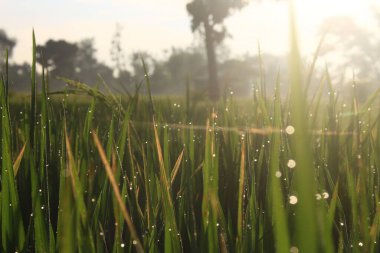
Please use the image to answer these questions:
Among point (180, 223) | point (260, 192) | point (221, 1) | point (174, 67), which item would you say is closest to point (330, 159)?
point (260, 192)

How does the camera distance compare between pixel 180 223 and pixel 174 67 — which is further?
pixel 174 67

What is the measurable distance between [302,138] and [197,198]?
1.90 ft

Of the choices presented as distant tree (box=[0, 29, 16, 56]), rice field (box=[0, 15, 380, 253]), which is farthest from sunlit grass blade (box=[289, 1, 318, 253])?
distant tree (box=[0, 29, 16, 56])

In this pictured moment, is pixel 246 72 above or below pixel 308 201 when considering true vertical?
above

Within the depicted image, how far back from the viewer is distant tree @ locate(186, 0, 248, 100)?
21.1 metres

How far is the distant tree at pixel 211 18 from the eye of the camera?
2114 centimetres

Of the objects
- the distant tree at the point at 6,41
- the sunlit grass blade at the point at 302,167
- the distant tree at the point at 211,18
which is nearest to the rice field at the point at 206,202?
the sunlit grass blade at the point at 302,167

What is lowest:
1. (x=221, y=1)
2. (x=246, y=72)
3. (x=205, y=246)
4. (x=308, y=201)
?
(x=205, y=246)

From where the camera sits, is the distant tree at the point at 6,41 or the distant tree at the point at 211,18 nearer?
the distant tree at the point at 211,18

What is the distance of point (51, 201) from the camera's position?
792 millimetres

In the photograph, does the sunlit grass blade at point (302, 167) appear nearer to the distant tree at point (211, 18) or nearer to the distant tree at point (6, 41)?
the distant tree at point (211, 18)

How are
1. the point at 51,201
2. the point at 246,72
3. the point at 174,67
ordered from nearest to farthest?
the point at 51,201 → the point at 246,72 → the point at 174,67

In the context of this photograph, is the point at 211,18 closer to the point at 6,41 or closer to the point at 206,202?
the point at 206,202

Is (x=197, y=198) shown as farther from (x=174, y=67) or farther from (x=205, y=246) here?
(x=174, y=67)
